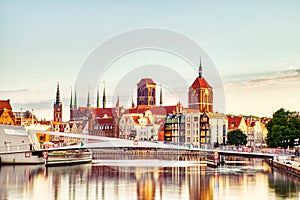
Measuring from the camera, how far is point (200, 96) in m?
117

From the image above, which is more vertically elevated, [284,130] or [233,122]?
[233,122]

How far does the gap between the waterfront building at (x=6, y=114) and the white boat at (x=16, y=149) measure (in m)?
24.2

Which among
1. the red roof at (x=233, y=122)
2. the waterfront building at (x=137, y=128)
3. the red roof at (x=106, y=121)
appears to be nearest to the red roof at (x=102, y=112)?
the red roof at (x=106, y=121)

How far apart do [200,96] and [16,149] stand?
6526 cm

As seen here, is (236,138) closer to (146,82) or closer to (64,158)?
(64,158)

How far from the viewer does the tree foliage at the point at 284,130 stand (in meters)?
59.4

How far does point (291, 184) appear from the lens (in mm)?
37156

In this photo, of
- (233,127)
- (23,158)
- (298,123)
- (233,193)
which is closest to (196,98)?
(233,127)

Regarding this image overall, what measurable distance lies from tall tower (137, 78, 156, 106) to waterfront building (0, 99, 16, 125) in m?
52.1

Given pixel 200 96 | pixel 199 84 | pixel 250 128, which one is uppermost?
pixel 199 84

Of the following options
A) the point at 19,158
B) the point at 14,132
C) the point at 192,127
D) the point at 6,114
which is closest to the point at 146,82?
the point at 192,127

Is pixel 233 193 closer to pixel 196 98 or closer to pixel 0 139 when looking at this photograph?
pixel 0 139

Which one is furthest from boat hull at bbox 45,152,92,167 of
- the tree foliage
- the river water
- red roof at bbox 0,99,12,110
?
red roof at bbox 0,99,12,110

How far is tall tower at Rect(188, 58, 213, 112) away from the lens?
116 m
